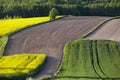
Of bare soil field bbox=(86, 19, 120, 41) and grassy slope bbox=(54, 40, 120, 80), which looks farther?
bare soil field bbox=(86, 19, 120, 41)

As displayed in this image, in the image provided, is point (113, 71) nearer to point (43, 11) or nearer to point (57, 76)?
point (57, 76)

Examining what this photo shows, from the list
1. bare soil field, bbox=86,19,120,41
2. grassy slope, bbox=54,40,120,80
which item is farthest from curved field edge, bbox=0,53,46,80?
bare soil field, bbox=86,19,120,41

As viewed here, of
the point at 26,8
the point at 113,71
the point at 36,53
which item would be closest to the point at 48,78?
the point at 113,71

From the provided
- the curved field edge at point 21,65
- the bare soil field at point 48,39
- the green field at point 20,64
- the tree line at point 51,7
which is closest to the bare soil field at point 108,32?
the bare soil field at point 48,39

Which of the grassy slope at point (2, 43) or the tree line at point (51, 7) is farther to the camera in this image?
the tree line at point (51, 7)

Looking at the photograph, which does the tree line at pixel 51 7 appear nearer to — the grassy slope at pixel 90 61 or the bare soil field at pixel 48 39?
the bare soil field at pixel 48 39

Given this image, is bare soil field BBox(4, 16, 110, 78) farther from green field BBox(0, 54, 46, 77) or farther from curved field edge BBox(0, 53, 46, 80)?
green field BBox(0, 54, 46, 77)
